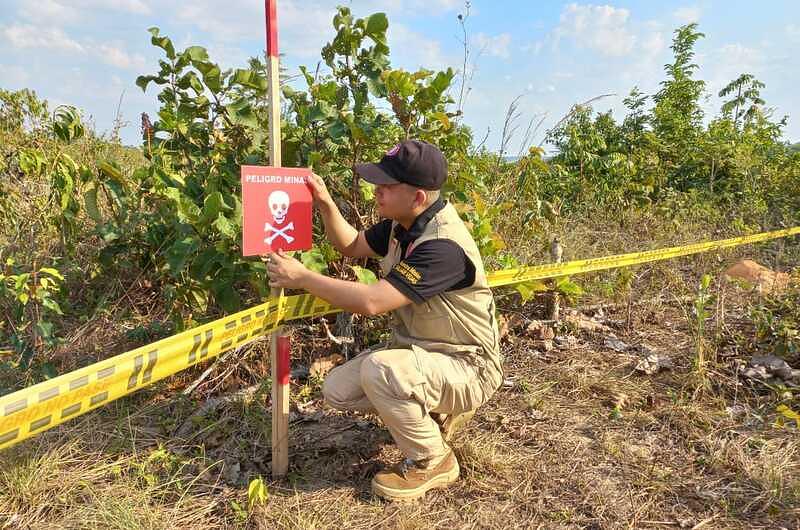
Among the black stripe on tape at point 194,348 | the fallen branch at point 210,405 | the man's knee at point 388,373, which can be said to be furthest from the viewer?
the fallen branch at point 210,405

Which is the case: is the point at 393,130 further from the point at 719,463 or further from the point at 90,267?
the point at 719,463

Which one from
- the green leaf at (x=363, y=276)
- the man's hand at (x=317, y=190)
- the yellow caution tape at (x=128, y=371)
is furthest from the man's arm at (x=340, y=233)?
the yellow caution tape at (x=128, y=371)

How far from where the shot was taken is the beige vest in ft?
7.48

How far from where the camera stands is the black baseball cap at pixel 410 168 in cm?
219

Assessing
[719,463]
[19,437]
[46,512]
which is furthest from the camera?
[719,463]

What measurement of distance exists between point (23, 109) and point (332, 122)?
2.58 metres

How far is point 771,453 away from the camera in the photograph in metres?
2.47

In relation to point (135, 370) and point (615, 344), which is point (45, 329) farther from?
point (615, 344)

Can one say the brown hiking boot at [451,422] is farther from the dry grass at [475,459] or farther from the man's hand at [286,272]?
the man's hand at [286,272]

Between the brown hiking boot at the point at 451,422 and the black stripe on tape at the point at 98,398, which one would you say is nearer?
the black stripe on tape at the point at 98,398

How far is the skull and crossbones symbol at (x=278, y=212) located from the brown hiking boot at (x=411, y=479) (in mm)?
1115

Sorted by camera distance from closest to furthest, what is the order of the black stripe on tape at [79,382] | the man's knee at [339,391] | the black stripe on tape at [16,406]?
the black stripe on tape at [16,406]
the black stripe on tape at [79,382]
the man's knee at [339,391]

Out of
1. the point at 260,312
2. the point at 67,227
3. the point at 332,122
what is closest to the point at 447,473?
the point at 260,312

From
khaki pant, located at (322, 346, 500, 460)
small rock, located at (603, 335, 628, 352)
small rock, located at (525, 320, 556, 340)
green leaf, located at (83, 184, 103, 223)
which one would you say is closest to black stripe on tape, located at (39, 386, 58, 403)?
khaki pant, located at (322, 346, 500, 460)
